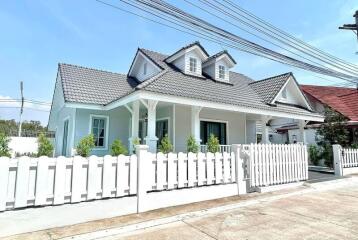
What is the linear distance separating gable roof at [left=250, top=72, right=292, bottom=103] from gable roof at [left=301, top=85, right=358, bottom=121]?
7.69 m

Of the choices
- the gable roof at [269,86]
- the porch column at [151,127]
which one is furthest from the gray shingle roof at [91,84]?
the gable roof at [269,86]

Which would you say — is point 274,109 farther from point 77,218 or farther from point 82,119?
point 77,218

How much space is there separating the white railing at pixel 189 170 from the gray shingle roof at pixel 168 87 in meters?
3.14

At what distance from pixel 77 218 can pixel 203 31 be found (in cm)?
757

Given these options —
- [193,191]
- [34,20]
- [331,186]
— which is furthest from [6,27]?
[331,186]

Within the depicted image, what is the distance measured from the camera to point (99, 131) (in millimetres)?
12352

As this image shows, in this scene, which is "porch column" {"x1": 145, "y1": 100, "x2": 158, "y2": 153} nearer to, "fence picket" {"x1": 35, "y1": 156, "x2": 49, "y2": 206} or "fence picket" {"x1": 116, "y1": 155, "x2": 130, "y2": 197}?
"fence picket" {"x1": 116, "y1": 155, "x2": 130, "y2": 197}

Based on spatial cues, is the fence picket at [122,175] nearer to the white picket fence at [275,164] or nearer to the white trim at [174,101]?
the white trim at [174,101]

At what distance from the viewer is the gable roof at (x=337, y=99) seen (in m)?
20.6

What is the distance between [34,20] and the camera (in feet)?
26.7

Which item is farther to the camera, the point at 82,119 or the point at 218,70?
the point at 218,70

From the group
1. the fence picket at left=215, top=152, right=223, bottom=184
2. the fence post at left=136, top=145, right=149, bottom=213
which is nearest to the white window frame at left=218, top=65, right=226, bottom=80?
the fence picket at left=215, top=152, right=223, bottom=184

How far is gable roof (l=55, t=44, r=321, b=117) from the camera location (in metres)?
10.5

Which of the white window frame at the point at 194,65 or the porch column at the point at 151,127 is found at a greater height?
the white window frame at the point at 194,65
